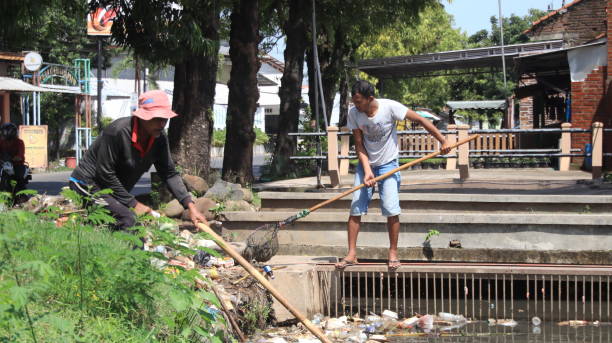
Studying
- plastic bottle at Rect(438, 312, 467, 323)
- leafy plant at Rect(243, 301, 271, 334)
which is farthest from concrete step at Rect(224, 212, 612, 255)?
leafy plant at Rect(243, 301, 271, 334)

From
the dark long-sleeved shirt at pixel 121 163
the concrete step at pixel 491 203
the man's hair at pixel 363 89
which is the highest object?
the man's hair at pixel 363 89

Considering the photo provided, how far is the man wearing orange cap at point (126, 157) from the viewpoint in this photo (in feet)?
21.2

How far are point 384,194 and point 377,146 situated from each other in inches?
20.3

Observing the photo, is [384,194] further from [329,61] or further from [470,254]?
[329,61]

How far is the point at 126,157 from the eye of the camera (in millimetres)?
6602

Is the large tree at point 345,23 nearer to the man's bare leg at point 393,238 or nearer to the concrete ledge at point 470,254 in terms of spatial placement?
the concrete ledge at point 470,254

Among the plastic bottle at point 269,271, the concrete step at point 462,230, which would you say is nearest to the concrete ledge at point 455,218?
the concrete step at point 462,230

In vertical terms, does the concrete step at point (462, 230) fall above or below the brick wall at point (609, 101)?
below

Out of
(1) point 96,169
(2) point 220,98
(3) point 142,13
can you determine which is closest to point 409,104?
(2) point 220,98

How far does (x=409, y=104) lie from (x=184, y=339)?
5459cm

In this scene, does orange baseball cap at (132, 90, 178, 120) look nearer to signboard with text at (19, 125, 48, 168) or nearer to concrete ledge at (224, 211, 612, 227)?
concrete ledge at (224, 211, 612, 227)

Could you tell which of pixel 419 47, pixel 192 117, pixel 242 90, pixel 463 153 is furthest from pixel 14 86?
pixel 419 47

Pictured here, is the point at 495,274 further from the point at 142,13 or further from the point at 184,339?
the point at 142,13

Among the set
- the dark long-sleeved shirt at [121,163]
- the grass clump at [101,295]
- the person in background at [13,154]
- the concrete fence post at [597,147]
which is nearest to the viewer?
the grass clump at [101,295]
